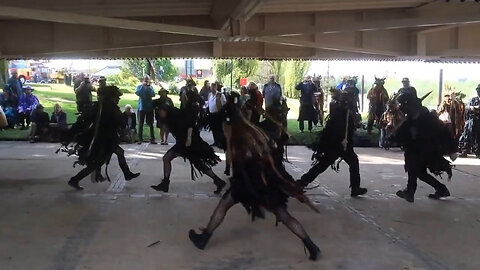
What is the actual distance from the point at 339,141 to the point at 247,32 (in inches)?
180

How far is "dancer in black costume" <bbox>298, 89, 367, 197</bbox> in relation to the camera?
861 centimetres

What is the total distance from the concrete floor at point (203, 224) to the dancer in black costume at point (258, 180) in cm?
42

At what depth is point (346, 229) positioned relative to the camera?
682cm

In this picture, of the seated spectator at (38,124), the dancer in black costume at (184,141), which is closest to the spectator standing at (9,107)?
the seated spectator at (38,124)

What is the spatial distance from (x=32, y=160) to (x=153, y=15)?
4.11 metres

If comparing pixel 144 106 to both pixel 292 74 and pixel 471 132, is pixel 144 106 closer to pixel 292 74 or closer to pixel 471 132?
pixel 471 132

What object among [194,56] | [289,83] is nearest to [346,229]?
[194,56]

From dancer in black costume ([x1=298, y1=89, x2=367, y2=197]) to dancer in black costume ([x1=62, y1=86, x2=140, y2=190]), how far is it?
301 centimetres

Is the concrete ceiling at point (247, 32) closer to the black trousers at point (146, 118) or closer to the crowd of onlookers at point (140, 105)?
the crowd of onlookers at point (140, 105)

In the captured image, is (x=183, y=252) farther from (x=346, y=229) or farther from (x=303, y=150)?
(x=303, y=150)

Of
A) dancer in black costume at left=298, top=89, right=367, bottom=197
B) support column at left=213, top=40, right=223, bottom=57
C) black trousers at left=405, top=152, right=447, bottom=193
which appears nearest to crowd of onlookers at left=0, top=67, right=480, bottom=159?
support column at left=213, top=40, right=223, bottom=57

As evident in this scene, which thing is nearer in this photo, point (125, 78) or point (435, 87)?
point (435, 87)

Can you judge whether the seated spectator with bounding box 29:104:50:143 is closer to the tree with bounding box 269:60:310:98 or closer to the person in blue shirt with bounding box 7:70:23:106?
the person in blue shirt with bounding box 7:70:23:106

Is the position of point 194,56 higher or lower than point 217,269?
higher
